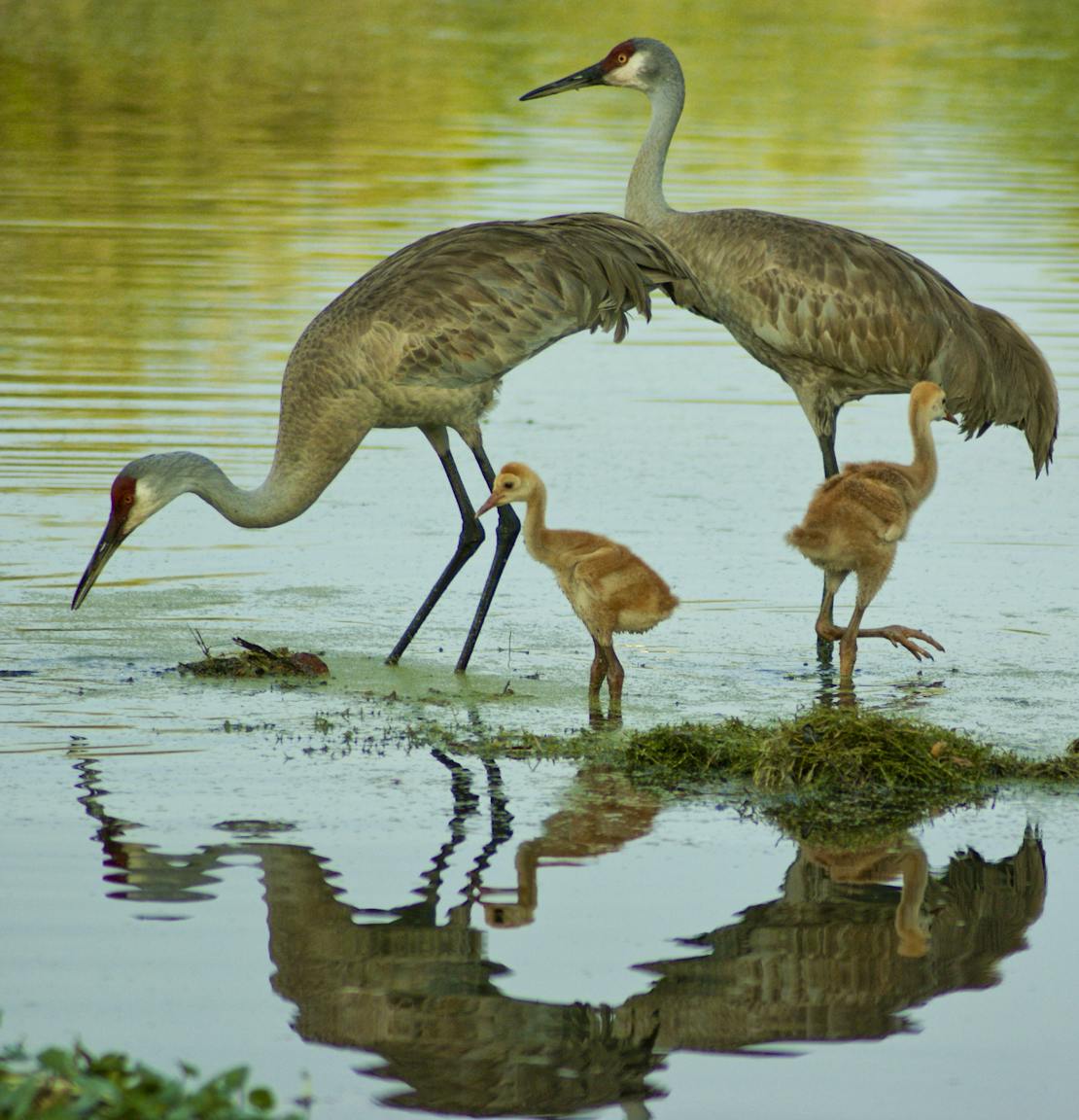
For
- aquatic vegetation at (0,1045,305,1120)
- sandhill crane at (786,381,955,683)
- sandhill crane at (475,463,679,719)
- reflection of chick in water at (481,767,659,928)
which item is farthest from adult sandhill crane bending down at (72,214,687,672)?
aquatic vegetation at (0,1045,305,1120)

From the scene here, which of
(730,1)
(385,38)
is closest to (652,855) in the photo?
(385,38)

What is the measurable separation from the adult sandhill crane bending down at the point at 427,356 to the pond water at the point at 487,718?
1.49ft

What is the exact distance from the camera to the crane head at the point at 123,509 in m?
7.81

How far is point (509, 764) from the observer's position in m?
6.62

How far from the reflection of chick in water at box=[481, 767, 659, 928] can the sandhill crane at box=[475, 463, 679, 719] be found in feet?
2.92

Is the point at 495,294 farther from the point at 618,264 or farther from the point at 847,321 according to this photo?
the point at 847,321

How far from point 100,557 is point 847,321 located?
341 centimetres

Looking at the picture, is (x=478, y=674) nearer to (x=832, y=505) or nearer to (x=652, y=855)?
(x=832, y=505)

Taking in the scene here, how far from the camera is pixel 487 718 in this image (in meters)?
7.23

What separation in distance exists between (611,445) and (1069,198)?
37.8ft

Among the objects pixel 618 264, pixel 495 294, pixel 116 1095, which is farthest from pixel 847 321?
pixel 116 1095

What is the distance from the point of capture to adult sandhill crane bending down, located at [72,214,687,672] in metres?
8.12

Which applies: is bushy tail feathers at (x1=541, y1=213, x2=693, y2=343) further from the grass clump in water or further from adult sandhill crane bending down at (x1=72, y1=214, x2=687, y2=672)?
the grass clump in water

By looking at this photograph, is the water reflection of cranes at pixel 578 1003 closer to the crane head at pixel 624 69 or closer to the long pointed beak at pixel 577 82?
the crane head at pixel 624 69
